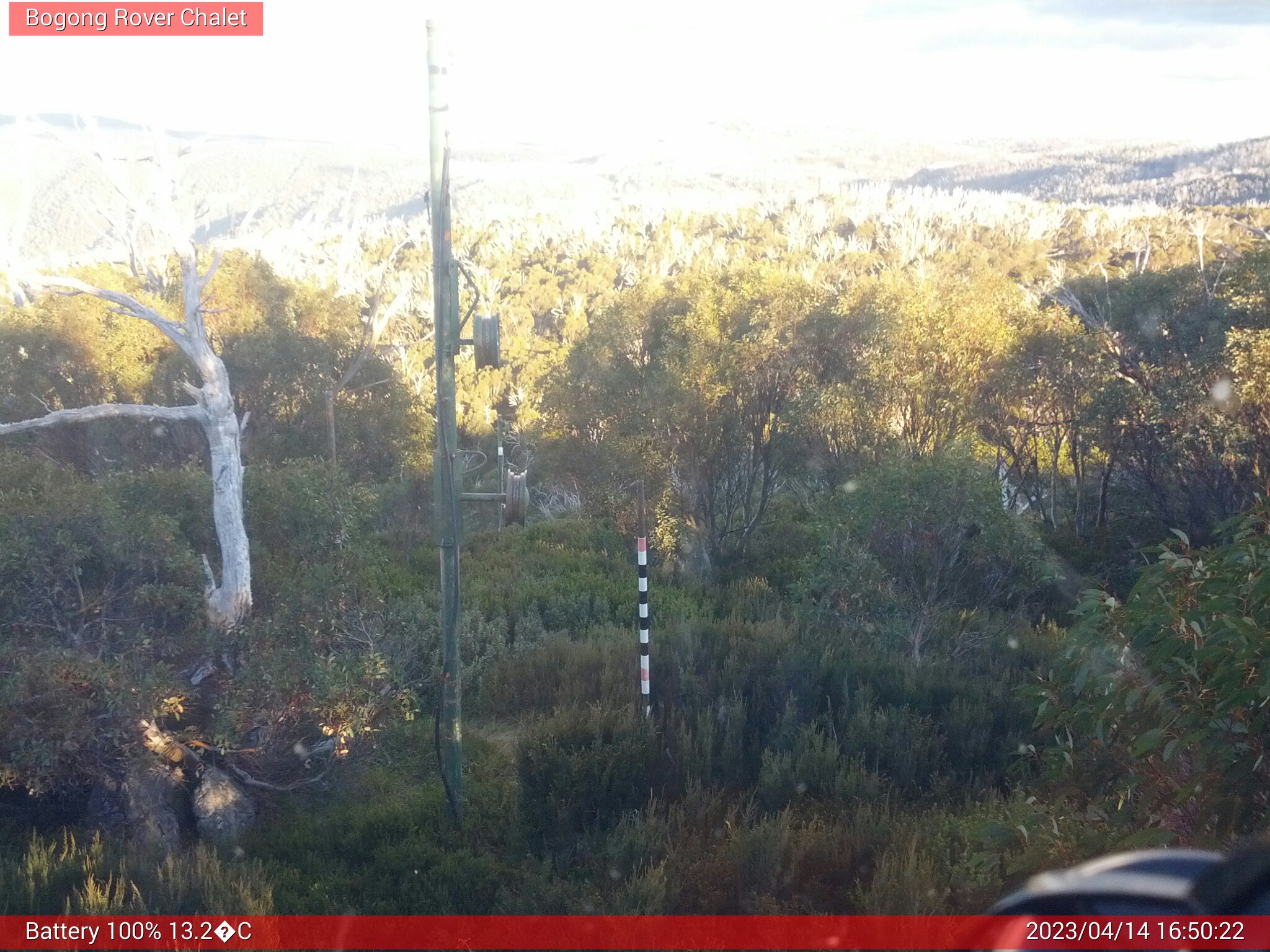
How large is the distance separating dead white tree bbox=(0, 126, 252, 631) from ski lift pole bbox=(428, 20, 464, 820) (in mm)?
2185

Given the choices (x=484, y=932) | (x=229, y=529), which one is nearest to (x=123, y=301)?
(x=229, y=529)

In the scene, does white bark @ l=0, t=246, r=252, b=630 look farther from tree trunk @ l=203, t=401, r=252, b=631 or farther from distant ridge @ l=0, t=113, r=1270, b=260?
distant ridge @ l=0, t=113, r=1270, b=260

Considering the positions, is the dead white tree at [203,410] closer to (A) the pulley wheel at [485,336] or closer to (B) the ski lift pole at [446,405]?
(B) the ski lift pole at [446,405]

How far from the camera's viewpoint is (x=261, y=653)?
737 centimetres

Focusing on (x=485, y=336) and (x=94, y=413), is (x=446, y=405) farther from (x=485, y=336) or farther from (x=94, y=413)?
(x=94, y=413)

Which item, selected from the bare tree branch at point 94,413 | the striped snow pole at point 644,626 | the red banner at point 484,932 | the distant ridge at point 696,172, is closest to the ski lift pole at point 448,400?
the striped snow pole at point 644,626

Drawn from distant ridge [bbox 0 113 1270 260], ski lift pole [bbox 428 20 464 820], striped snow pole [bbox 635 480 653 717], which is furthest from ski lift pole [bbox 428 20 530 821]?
distant ridge [bbox 0 113 1270 260]

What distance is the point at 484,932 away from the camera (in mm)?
4996

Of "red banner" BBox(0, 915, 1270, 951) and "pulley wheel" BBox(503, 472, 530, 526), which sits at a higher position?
"pulley wheel" BBox(503, 472, 530, 526)

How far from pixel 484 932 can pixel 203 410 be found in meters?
5.74

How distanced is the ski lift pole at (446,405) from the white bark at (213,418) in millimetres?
2233

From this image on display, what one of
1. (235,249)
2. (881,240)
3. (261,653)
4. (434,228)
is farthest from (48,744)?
(881,240)

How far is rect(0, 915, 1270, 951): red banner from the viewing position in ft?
14.1

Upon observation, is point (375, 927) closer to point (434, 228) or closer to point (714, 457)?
point (434, 228)
